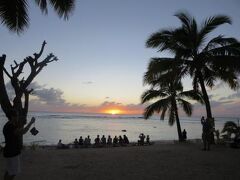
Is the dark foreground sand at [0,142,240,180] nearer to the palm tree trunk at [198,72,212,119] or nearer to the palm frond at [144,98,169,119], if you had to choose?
the palm tree trunk at [198,72,212,119]

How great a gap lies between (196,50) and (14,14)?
37.6 feet

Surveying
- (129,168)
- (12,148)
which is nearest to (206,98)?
(129,168)

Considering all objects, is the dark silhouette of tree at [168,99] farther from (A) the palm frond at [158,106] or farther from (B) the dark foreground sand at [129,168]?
(B) the dark foreground sand at [129,168]

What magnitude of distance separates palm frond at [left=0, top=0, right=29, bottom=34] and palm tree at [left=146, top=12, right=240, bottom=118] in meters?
9.87

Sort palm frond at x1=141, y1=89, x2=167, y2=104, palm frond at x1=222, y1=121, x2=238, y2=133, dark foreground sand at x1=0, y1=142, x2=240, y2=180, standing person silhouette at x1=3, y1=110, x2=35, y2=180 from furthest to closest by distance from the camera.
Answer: palm frond at x1=141, y1=89, x2=167, y2=104, palm frond at x1=222, y1=121, x2=238, y2=133, dark foreground sand at x1=0, y1=142, x2=240, y2=180, standing person silhouette at x1=3, y1=110, x2=35, y2=180

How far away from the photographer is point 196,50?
1870cm

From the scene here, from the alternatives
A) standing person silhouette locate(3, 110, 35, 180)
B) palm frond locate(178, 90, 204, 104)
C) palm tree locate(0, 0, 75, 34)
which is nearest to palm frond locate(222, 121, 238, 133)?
palm frond locate(178, 90, 204, 104)

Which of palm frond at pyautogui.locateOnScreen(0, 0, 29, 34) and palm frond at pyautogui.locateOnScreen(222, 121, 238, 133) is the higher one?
palm frond at pyautogui.locateOnScreen(0, 0, 29, 34)

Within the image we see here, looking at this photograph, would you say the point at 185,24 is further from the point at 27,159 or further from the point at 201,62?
the point at 27,159

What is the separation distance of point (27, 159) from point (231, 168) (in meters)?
7.12

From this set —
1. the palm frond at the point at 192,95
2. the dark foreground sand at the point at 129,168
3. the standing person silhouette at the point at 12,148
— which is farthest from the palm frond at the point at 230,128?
the standing person silhouette at the point at 12,148

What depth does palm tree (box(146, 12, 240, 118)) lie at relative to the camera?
1794cm

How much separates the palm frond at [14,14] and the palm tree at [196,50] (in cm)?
987

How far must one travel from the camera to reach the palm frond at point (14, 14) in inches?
408
